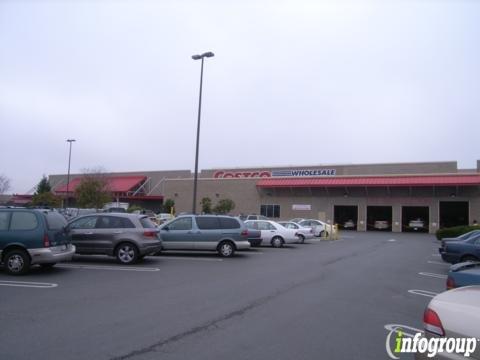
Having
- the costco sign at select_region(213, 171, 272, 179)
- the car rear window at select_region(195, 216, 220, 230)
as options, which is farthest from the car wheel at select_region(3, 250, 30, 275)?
the costco sign at select_region(213, 171, 272, 179)

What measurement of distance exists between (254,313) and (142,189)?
6149 centimetres

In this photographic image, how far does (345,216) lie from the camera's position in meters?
51.8

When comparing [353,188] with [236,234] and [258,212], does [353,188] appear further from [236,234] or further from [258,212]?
[236,234]

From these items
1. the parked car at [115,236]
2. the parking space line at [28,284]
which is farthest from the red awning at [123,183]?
the parking space line at [28,284]

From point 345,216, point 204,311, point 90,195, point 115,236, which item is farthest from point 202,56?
point 345,216

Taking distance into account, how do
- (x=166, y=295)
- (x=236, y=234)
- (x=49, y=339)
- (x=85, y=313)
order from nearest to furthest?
(x=49, y=339)
(x=85, y=313)
(x=166, y=295)
(x=236, y=234)

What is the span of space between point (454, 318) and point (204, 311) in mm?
4727

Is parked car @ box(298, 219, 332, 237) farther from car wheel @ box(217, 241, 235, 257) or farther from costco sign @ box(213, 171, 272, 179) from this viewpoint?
costco sign @ box(213, 171, 272, 179)

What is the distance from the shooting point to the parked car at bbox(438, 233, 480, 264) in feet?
49.0

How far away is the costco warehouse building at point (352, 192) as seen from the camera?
4522cm

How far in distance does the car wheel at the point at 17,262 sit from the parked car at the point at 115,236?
2.84 meters

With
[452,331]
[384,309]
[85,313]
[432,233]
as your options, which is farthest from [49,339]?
[432,233]

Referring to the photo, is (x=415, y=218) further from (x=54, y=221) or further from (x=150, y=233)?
(x=54, y=221)

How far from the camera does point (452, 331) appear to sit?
3871 millimetres
